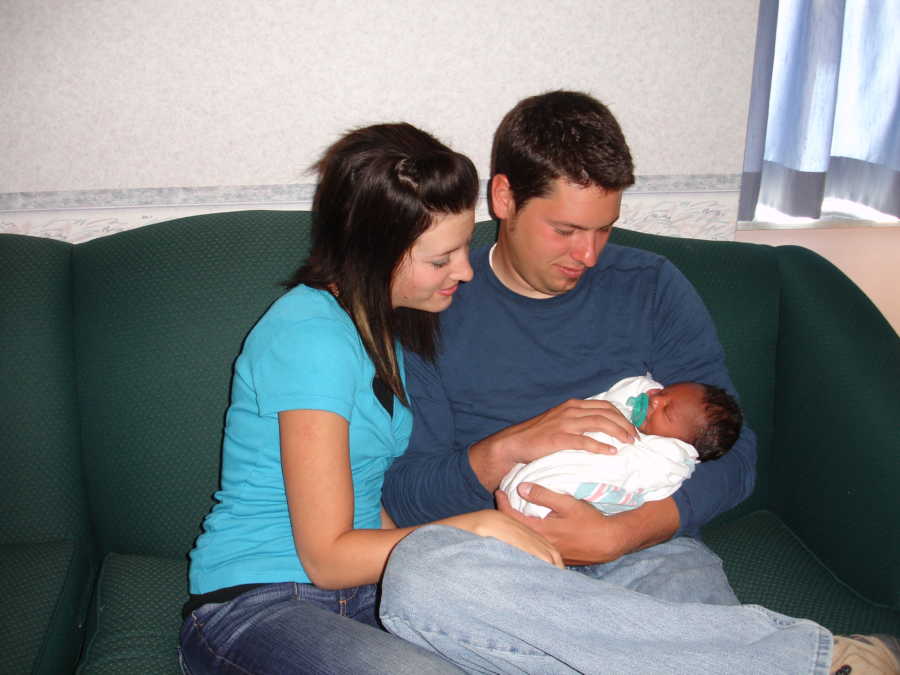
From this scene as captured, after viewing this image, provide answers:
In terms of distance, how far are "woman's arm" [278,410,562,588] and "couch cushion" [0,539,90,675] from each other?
0.52m

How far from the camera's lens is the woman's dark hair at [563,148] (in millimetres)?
1345

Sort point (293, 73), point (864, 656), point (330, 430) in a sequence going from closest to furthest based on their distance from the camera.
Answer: point (330, 430) → point (864, 656) → point (293, 73)

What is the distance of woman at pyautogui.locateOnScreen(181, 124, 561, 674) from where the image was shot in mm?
1107

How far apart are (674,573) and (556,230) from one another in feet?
2.40

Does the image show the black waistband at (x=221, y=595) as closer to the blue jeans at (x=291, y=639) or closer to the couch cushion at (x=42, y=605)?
the blue jeans at (x=291, y=639)

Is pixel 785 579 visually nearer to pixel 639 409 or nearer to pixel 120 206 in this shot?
pixel 639 409

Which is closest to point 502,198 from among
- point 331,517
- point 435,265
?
point 435,265

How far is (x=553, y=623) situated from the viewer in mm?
1003

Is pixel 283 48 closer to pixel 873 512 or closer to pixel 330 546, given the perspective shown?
pixel 330 546

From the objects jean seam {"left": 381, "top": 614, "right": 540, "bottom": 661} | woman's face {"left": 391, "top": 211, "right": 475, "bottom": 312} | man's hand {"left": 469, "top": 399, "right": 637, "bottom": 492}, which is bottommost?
jean seam {"left": 381, "top": 614, "right": 540, "bottom": 661}

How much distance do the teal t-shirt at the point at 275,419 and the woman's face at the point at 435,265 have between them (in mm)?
137

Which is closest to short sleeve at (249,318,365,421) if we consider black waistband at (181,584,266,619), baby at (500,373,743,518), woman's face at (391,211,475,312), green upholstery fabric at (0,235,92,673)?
woman's face at (391,211,475,312)

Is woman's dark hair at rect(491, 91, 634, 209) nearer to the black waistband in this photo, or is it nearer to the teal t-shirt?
the teal t-shirt

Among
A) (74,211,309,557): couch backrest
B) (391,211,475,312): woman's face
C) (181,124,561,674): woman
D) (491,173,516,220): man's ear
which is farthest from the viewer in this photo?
(74,211,309,557): couch backrest
